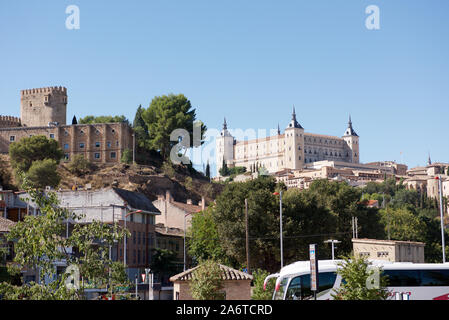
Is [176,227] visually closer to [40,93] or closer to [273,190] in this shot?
[273,190]

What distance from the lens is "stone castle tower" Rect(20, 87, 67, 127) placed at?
12825cm

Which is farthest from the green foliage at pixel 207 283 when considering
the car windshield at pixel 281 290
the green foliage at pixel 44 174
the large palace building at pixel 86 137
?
the large palace building at pixel 86 137

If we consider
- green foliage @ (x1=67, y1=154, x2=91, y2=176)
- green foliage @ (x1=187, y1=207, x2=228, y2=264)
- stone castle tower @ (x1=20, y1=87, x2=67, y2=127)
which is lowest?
green foliage @ (x1=187, y1=207, x2=228, y2=264)

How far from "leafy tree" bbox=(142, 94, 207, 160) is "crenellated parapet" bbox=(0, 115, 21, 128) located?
88.9 ft

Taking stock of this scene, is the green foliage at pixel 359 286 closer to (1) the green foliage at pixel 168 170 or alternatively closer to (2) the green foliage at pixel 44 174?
(2) the green foliage at pixel 44 174

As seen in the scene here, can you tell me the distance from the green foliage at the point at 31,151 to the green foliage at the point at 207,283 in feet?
259

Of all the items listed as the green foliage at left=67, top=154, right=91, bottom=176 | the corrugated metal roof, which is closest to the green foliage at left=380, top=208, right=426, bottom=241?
the corrugated metal roof

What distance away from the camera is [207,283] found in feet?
99.1

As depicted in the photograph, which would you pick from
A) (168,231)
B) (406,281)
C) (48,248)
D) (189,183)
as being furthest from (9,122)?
(48,248)

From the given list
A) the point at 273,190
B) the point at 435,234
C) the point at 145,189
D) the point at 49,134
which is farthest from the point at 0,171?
the point at 435,234

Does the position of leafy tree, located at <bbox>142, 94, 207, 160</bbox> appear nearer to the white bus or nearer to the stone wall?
the stone wall

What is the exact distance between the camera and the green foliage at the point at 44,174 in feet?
313

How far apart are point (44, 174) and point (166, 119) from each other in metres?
28.5
